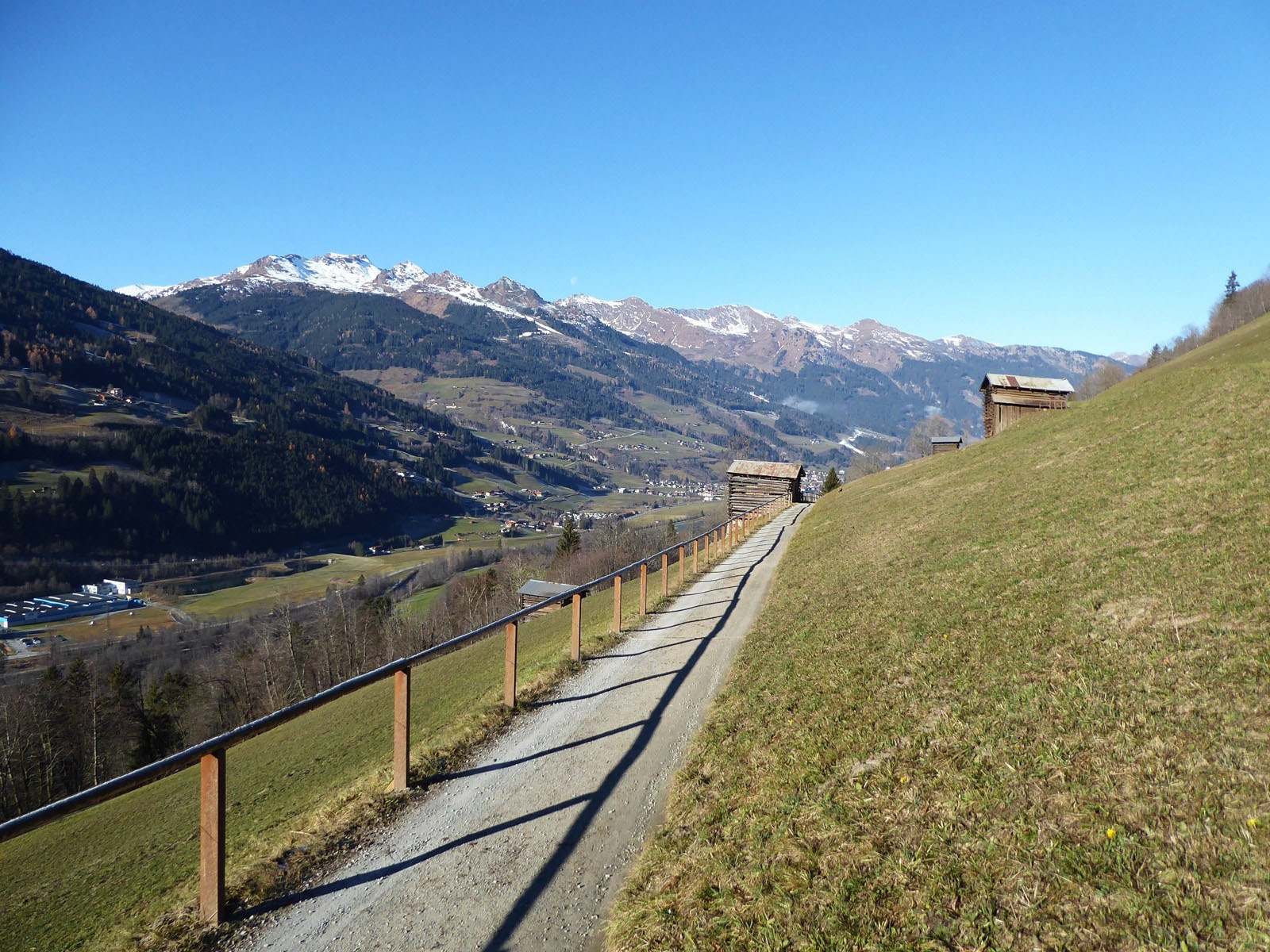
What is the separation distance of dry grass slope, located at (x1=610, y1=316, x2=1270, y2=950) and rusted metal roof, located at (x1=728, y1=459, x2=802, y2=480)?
5099 centimetres

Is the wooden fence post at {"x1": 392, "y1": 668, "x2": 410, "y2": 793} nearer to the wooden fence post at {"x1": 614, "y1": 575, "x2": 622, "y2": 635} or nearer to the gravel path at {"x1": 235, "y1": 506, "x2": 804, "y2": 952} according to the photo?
the gravel path at {"x1": 235, "y1": 506, "x2": 804, "y2": 952}

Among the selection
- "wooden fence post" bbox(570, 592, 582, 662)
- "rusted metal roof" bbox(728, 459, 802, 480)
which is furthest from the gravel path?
"rusted metal roof" bbox(728, 459, 802, 480)

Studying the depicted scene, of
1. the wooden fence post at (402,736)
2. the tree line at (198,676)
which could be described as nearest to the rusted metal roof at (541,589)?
the tree line at (198,676)

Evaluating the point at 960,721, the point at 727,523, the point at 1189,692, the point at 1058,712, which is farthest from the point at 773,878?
the point at 727,523

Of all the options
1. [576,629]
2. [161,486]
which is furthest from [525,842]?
[161,486]

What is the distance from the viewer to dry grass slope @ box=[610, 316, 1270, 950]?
3.95m

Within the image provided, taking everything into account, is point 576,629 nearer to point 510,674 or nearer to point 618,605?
point 510,674

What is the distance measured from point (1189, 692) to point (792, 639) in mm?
6437

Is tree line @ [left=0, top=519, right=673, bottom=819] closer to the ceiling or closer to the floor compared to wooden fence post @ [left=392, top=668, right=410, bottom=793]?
closer to the floor

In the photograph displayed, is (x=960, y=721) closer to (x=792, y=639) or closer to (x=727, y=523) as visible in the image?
(x=792, y=639)

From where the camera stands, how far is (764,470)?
64500 mm

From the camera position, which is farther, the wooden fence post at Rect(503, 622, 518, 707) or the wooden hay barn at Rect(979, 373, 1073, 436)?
the wooden hay barn at Rect(979, 373, 1073, 436)

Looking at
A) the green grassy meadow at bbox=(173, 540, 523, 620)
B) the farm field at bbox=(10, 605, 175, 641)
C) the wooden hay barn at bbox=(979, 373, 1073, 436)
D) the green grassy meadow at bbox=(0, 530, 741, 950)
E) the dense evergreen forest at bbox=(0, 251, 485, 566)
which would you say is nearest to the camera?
the green grassy meadow at bbox=(0, 530, 741, 950)

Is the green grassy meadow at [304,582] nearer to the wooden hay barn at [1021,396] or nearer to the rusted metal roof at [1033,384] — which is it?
the wooden hay barn at [1021,396]
